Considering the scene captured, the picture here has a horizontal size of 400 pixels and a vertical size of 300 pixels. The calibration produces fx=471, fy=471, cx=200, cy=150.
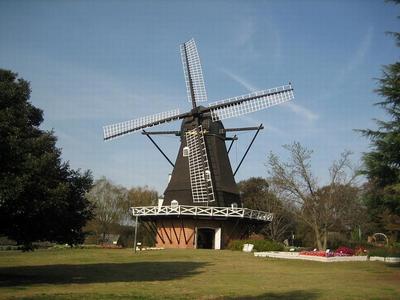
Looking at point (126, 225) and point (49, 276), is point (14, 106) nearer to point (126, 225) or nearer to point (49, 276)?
point (49, 276)

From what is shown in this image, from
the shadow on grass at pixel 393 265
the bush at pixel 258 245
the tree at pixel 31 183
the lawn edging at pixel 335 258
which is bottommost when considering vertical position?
the shadow on grass at pixel 393 265

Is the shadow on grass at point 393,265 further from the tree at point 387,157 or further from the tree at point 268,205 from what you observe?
the tree at point 268,205

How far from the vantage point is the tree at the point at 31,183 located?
14.7 metres

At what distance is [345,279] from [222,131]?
25.3 metres

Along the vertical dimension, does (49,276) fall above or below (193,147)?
below

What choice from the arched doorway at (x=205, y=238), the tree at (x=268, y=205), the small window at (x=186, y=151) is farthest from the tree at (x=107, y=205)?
the small window at (x=186, y=151)

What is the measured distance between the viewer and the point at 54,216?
17.1 metres

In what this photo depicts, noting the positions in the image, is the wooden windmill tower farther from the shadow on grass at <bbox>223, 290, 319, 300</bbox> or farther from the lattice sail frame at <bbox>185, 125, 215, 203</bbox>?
the shadow on grass at <bbox>223, 290, 319, 300</bbox>

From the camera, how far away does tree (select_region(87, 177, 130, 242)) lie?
6769 cm

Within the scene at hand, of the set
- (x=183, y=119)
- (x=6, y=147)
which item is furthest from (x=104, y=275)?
(x=183, y=119)

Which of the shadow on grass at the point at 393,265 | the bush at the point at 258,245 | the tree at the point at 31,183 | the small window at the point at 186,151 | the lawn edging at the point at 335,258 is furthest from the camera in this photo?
the small window at the point at 186,151

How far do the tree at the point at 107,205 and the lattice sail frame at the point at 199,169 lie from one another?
100 feet

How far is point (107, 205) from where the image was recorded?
6906 cm

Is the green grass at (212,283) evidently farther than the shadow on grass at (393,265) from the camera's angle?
No
